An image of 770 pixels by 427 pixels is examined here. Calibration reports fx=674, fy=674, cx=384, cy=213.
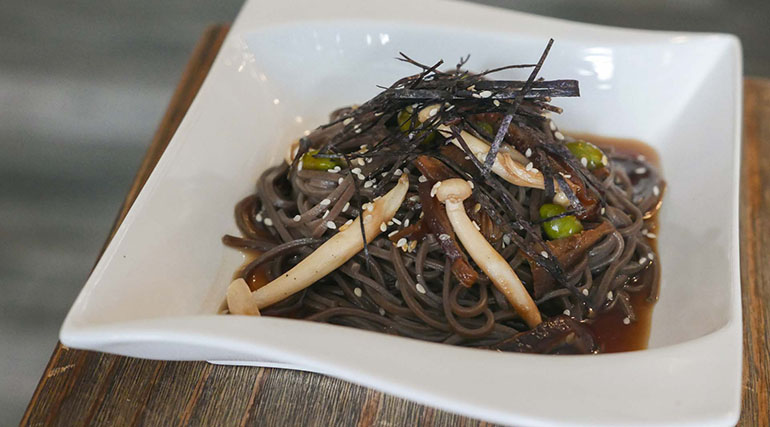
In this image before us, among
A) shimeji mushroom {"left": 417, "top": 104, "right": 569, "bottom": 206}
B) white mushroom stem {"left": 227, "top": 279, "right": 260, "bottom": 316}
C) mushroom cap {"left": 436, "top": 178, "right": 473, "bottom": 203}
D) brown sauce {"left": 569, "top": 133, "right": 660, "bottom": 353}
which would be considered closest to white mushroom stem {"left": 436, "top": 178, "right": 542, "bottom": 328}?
mushroom cap {"left": 436, "top": 178, "right": 473, "bottom": 203}

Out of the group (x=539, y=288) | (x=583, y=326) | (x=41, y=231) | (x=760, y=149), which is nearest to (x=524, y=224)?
(x=539, y=288)

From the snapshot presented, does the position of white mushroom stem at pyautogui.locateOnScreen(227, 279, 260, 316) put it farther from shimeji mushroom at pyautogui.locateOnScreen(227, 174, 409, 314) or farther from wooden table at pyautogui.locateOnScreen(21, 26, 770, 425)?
wooden table at pyautogui.locateOnScreen(21, 26, 770, 425)

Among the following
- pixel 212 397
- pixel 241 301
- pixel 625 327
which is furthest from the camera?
pixel 625 327

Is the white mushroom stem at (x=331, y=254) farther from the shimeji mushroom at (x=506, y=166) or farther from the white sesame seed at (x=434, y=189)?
the shimeji mushroom at (x=506, y=166)

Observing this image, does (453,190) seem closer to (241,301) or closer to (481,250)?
(481,250)

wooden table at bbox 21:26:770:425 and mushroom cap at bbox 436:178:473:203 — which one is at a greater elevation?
mushroom cap at bbox 436:178:473:203

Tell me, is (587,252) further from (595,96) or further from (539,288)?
(595,96)

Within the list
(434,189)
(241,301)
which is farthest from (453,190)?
(241,301)
